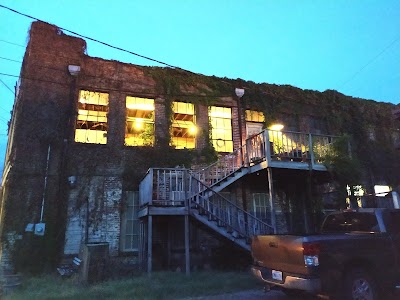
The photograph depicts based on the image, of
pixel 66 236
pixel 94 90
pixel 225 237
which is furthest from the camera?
pixel 94 90

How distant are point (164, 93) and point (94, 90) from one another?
2862mm

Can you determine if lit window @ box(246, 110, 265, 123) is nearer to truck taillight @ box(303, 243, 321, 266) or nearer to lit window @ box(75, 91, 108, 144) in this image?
lit window @ box(75, 91, 108, 144)

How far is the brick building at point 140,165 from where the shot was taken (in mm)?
11078

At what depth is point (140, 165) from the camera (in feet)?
43.1

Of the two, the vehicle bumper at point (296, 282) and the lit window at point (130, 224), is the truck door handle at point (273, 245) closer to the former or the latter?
the vehicle bumper at point (296, 282)

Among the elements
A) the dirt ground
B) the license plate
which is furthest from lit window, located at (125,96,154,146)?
the license plate

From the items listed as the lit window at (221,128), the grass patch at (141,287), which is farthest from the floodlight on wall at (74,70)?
the grass patch at (141,287)

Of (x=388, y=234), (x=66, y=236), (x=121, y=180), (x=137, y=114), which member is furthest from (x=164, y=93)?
(x=388, y=234)

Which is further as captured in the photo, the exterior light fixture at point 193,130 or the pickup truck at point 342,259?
the exterior light fixture at point 193,130

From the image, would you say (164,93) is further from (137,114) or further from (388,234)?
(388,234)

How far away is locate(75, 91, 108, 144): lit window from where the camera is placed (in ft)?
42.5

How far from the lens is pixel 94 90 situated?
13445 mm

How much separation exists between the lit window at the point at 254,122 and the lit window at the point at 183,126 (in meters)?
2.68

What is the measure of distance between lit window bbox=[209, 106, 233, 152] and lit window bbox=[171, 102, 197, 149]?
2.88 feet
